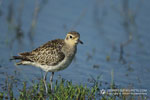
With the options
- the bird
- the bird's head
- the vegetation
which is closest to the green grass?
the vegetation

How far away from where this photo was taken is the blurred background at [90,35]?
11438 mm

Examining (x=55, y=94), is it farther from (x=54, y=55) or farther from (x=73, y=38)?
(x=73, y=38)

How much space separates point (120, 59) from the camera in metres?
13.2

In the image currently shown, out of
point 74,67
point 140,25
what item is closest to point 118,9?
point 140,25

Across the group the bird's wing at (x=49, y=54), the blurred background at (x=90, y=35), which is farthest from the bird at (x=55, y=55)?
the blurred background at (x=90, y=35)

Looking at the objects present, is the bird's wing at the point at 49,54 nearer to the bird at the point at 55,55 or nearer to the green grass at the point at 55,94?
the bird at the point at 55,55

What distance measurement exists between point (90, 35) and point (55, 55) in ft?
16.9

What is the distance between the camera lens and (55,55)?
9.92m

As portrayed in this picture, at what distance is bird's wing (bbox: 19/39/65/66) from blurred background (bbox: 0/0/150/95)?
592 millimetres

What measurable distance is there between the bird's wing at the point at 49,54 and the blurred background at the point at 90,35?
59 centimetres

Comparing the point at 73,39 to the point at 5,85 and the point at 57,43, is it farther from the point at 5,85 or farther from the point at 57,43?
the point at 5,85

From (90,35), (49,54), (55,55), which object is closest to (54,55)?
(55,55)

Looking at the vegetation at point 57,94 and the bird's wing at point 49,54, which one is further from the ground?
the bird's wing at point 49,54

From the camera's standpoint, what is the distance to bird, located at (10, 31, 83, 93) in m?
9.89
